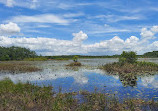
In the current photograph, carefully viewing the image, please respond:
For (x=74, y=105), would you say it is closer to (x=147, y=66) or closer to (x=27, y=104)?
(x=27, y=104)

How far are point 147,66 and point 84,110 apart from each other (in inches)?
865

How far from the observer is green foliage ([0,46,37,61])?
259ft

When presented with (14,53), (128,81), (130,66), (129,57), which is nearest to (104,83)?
(128,81)

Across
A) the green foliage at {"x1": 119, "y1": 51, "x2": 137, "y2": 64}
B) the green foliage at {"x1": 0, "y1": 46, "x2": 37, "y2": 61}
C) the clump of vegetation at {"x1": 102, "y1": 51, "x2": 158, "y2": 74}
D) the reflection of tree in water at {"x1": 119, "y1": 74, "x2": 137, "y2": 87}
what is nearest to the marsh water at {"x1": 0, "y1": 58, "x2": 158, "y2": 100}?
the reflection of tree in water at {"x1": 119, "y1": 74, "x2": 137, "y2": 87}

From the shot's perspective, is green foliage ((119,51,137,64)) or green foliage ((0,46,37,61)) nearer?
green foliage ((119,51,137,64))

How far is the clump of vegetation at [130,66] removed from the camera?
884 inches

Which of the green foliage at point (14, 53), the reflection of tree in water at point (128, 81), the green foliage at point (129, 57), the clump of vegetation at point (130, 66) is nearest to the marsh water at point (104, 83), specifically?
the reflection of tree in water at point (128, 81)

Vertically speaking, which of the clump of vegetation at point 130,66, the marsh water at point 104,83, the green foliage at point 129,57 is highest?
the green foliage at point 129,57

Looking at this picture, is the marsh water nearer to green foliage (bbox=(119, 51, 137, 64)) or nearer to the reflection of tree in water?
the reflection of tree in water

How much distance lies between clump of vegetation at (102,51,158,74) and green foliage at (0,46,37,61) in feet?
228

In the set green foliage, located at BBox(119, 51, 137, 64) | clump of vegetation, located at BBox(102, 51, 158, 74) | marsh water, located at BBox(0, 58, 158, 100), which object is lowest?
marsh water, located at BBox(0, 58, 158, 100)

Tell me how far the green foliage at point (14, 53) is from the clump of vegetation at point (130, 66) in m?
69.6

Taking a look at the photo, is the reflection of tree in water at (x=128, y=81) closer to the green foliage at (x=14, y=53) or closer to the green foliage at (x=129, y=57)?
the green foliage at (x=129, y=57)

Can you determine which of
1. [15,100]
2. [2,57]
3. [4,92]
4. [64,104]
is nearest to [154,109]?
[64,104]
